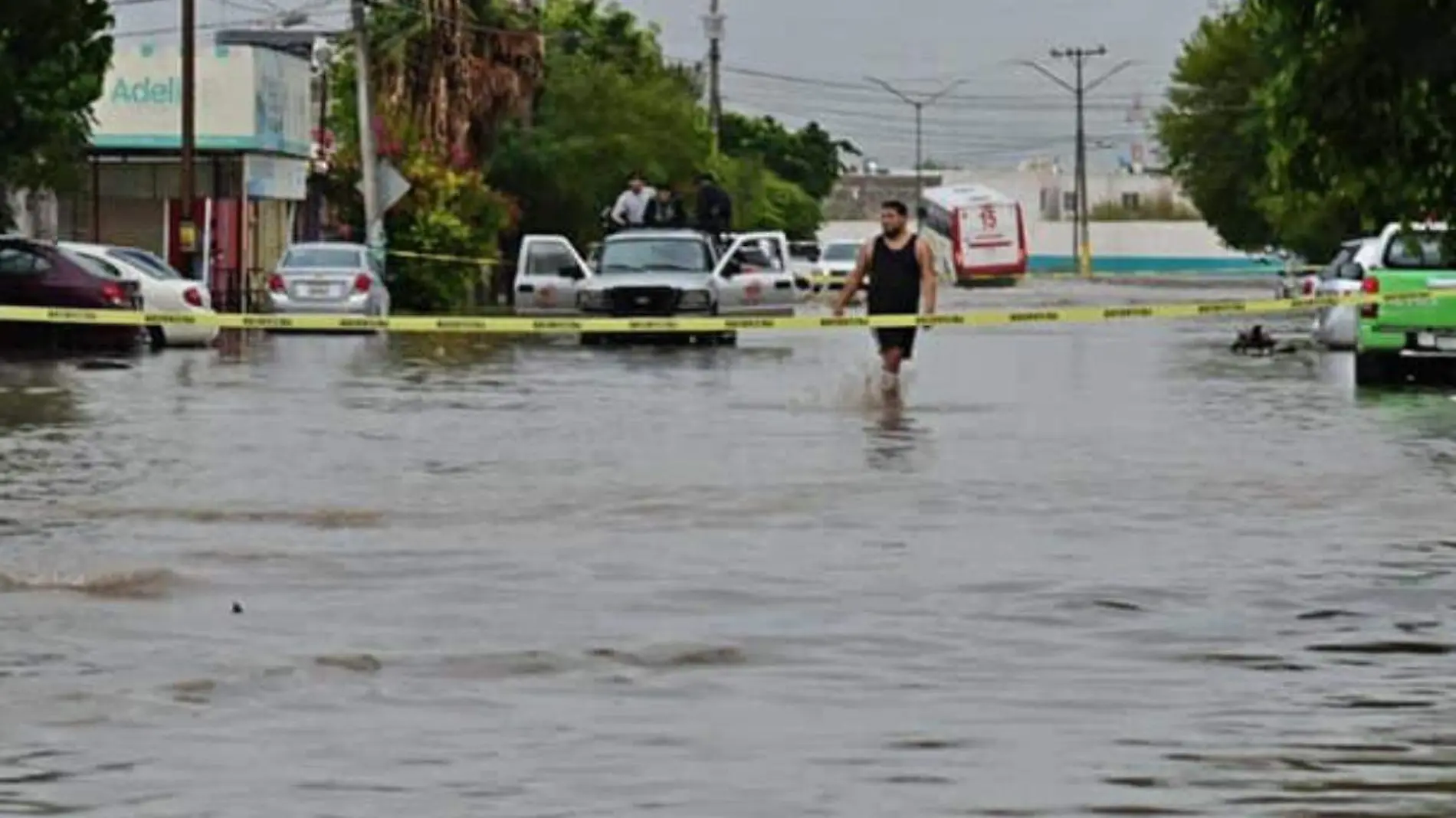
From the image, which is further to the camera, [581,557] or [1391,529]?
[1391,529]

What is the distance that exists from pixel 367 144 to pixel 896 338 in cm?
3665

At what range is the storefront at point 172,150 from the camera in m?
67.4

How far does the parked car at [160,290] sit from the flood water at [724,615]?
630 inches

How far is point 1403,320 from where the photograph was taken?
33.4 metres

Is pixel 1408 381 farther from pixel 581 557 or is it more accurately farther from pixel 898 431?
pixel 581 557

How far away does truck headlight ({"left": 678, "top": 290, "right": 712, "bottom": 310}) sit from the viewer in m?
44.0

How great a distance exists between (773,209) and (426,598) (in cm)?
11208

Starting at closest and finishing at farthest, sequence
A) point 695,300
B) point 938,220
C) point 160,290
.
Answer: point 695,300 < point 160,290 < point 938,220

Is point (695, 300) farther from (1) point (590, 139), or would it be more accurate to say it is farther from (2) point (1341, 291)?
(1) point (590, 139)

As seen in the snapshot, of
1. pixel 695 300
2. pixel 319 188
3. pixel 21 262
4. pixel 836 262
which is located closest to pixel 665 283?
pixel 695 300

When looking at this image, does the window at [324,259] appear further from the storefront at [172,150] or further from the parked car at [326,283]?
the storefront at [172,150]

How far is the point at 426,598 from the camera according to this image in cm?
1446

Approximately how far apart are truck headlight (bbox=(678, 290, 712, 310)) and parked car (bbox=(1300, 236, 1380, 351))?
7254 millimetres

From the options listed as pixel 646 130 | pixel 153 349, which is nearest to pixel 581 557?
pixel 153 349
